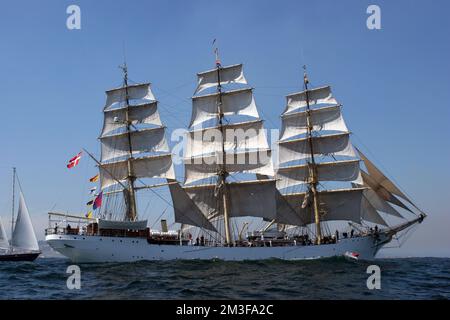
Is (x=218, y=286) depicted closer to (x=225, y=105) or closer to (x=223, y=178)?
(x=223, y=178)

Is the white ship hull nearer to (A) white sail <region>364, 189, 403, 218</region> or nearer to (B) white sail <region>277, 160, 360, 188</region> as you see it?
(A) white sail <region>364, 189, 403, 218</region>

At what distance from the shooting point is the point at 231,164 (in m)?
65.9

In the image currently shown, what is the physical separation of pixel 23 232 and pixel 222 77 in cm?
3860

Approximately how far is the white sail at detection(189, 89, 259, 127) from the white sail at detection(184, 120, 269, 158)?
1939 mm

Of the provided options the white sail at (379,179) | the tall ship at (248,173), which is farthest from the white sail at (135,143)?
the white sail at (379,179)

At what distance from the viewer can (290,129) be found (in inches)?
2785

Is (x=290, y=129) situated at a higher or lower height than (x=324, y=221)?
higher

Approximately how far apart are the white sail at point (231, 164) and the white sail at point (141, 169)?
11.8ft

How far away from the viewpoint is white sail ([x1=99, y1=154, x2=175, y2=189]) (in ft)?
210

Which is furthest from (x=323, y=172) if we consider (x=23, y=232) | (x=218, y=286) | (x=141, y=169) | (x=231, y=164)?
(x=23, y=232)

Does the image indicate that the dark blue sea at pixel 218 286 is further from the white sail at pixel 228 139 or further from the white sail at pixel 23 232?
the white sail at pixel 228 139
